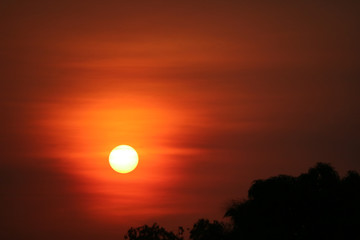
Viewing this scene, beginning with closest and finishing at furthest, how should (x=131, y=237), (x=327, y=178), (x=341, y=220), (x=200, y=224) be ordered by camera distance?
(x=341, y=220)
(x=327, y=178)
(x=200, y=224)
(x=131, y=237)

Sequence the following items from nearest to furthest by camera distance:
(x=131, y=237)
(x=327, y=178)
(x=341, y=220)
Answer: (x=341, y=220)
(x=327, y=178)
(x=131, y=237)

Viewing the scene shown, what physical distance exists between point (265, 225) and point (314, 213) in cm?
292

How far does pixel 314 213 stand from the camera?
51.4 meters

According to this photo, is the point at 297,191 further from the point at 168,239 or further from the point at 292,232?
the point at 168,239

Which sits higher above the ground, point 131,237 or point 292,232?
point 131,237

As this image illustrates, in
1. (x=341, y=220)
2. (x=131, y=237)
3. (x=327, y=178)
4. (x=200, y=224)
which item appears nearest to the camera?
(x=341, y=220)

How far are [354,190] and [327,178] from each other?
174 cm

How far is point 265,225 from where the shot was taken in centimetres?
5138

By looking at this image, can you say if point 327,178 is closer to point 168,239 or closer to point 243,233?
point 243,233

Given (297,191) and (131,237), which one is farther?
(131,237)

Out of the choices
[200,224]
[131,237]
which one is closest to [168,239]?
[131,237]

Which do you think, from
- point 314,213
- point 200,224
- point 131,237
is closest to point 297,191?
point 314,213

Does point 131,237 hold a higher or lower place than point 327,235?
higher

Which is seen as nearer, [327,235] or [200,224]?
[327,235]
